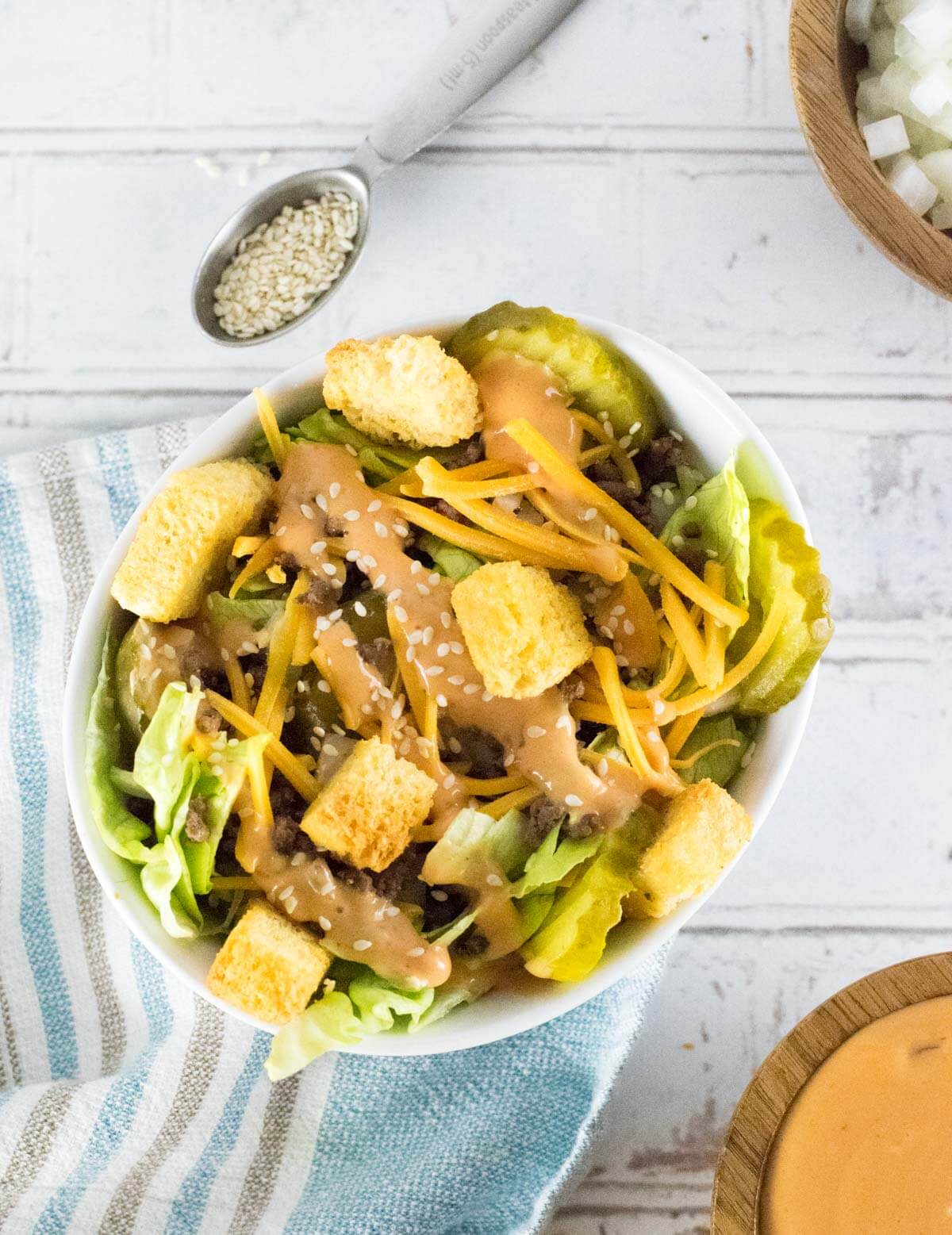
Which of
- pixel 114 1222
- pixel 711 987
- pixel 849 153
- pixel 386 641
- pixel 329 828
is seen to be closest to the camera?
pixel 329 828

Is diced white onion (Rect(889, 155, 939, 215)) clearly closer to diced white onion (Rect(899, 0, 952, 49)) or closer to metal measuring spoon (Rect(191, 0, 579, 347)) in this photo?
diced white onion (Rect(899, 0, 952, 49))

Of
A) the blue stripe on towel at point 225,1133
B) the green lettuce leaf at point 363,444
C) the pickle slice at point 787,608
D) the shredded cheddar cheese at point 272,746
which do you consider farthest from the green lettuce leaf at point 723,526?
the blue stripe on towel at point 225,1133

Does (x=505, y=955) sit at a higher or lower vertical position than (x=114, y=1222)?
higher

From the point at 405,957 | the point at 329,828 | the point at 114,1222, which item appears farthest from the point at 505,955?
the point at 114,1222

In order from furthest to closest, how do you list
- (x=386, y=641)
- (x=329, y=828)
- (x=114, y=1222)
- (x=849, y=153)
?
(x=114, y=1222) → (x=849, y=153) → (x=386, y=641) → (x=329, y=828)

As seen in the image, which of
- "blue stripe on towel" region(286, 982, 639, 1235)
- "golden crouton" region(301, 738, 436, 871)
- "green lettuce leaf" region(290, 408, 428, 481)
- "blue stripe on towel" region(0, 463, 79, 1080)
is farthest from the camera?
"blue stripe on towel" region(0, 463, 79, 1080)

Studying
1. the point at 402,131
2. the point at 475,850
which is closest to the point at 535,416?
the point at 475,850

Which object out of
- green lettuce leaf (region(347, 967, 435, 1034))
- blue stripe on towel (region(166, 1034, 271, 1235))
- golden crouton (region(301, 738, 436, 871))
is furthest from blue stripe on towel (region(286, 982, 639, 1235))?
golden crouton (region(301, 738, 436, 871))

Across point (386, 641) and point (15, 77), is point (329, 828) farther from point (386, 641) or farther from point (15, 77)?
point (15, 77)
